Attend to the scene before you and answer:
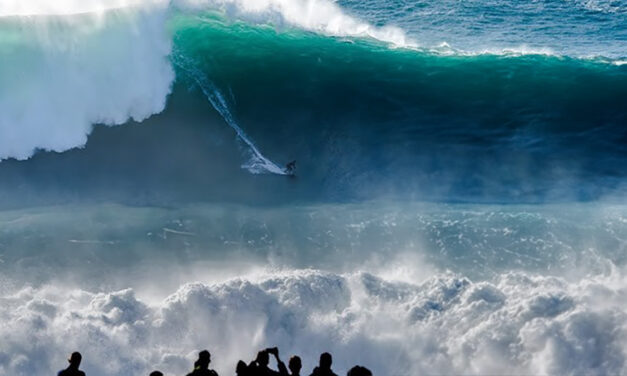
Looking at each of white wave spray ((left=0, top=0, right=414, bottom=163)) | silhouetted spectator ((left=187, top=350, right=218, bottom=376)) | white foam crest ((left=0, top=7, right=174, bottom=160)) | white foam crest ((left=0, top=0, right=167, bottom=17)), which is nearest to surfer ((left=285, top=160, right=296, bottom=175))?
white wave spray ((left=0, top=0, right=414, bottom=163))

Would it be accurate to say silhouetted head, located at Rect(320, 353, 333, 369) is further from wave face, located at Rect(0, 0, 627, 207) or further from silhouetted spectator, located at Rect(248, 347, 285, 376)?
wave face, located at Rect(0, 0, 627, 207)

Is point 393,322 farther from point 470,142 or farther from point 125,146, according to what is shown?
point 125,146

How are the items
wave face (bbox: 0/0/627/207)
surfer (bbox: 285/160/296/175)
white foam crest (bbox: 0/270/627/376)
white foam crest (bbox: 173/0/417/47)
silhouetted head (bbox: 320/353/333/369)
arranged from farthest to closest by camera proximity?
white foam crest (bbox: 173/0/417/47) < surfer (bbox: 285/160/296/175) < wave face (bbox: 0/0/627/207) < white foam crest (bbox: 0/270/627/376) < silhouetted head (bbox: 320/353/333/369)

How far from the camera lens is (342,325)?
956cm

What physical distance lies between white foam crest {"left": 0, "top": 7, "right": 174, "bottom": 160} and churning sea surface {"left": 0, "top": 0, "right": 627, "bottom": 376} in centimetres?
4

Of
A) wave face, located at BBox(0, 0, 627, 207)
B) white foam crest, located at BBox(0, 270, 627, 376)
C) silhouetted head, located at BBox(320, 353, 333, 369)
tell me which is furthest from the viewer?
wave face, located at BBox(0, 0, 627, 207)

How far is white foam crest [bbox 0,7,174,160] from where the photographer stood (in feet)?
46.8

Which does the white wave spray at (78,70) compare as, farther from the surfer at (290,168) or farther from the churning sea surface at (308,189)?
the surfer at (290,168)

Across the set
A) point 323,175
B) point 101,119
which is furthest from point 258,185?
point 101,119

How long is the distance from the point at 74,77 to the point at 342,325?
843 centimetres

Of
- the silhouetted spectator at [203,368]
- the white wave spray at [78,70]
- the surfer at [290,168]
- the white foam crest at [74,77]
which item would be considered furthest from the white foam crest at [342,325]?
the white foam crest at [74,77]

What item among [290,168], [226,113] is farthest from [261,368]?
[226,113]

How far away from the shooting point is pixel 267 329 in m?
9.57

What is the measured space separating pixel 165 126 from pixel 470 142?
6.13 meters
